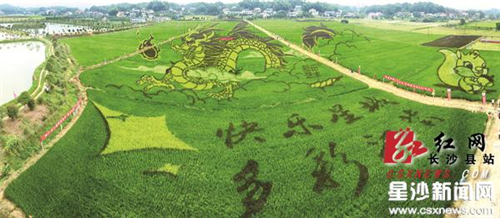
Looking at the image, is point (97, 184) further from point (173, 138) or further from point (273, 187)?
point (273, 187)

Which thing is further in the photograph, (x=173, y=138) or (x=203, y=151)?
(x=173, y=138)

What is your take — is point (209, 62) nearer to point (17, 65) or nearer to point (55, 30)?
point (17, 65)

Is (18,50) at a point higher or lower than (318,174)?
higher

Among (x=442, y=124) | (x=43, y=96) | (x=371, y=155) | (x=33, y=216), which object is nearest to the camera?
(x=33, y=216)

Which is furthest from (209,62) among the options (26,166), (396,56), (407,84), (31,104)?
(396,56)

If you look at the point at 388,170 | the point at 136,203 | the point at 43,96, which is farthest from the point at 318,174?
the point at 43,96

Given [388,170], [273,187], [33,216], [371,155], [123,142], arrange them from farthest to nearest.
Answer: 1. [123,142]
2. [371,155]
3. [388,170]
4. [273,187]
5. [33,216]

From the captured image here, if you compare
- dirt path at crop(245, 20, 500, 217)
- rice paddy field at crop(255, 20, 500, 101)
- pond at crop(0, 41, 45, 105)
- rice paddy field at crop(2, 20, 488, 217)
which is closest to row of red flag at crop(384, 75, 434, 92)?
rice paddy field at crop(255, 20, 500, 101)
